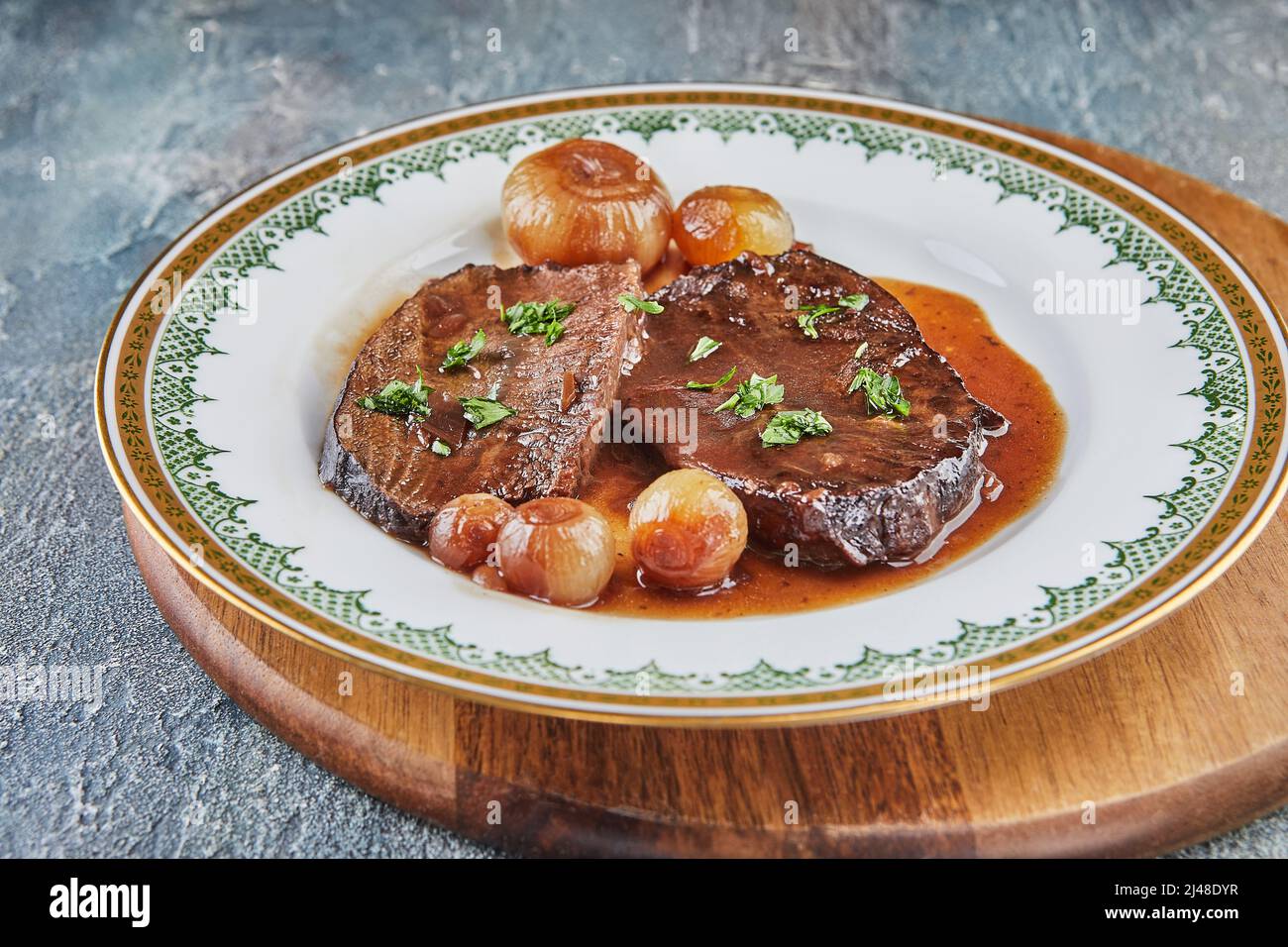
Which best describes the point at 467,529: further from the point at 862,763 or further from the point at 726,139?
the point at 726,139

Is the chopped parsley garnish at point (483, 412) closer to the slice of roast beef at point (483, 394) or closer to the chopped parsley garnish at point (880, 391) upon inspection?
the slice of roast beef at point (483, 394)

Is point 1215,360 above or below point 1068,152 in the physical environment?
below

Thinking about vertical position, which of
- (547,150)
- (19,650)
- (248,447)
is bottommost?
(19,650)

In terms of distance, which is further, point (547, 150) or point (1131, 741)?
Answer: point (547, 150)

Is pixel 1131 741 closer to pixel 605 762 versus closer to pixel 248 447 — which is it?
pixel 605 762

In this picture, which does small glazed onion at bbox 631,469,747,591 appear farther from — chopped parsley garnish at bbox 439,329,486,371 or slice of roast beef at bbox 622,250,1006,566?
chopped parsley garnish at bbox 439,329,486,371

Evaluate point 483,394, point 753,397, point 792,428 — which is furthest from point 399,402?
point 792,428

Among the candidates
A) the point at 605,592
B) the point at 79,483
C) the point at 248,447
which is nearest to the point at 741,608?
the point at 605,592
